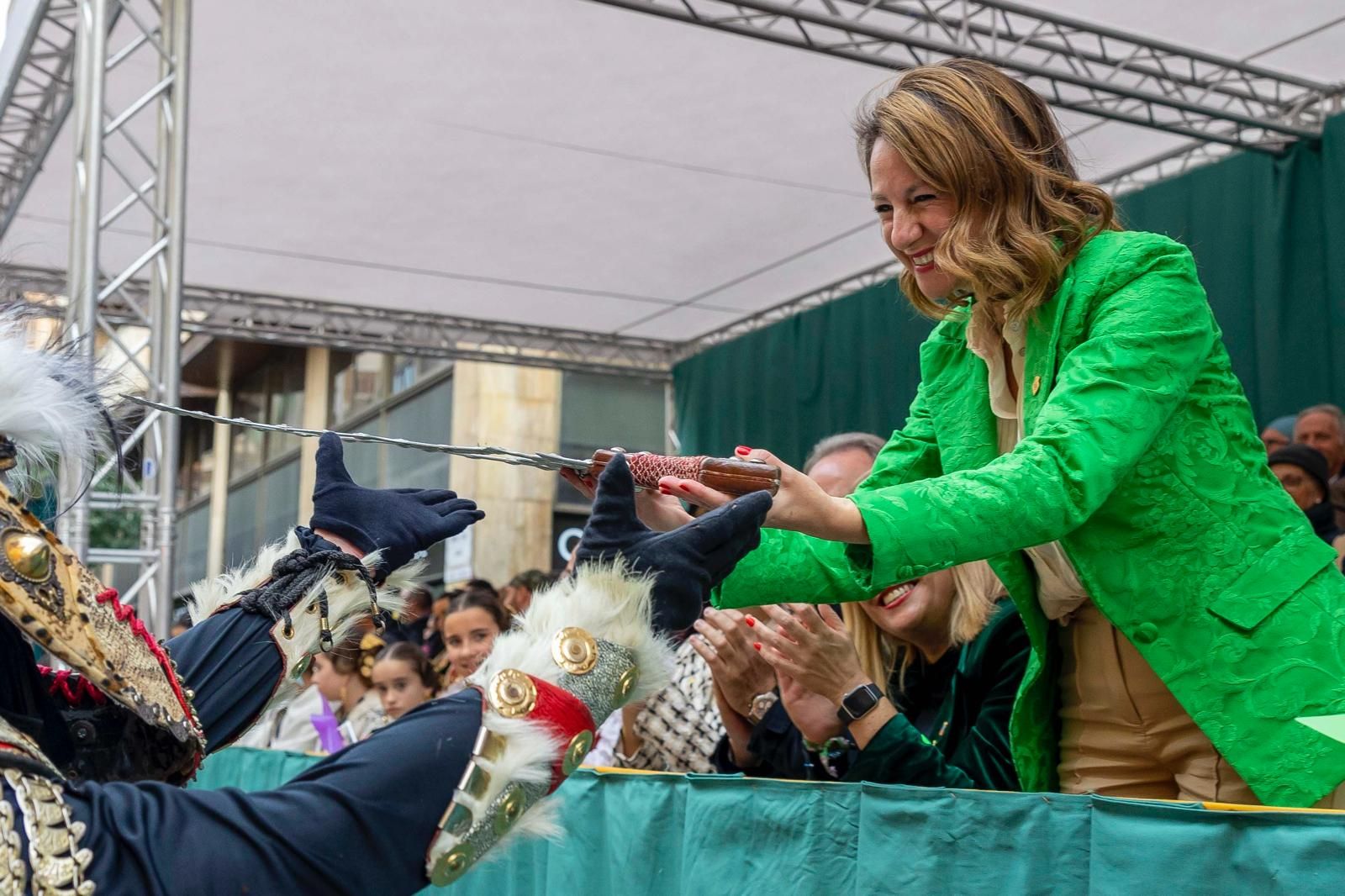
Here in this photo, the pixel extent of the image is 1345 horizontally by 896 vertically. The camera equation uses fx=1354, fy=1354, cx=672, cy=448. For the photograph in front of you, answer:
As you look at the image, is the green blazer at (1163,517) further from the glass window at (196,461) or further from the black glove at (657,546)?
the glass window at (196,461)

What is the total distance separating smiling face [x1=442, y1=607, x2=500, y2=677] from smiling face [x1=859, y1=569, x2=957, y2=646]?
2.93 m

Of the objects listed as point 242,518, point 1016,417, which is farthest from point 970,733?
point 242,518

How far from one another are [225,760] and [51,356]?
3.70 m

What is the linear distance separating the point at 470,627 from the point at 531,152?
137 inches

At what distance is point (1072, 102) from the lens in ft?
22.4

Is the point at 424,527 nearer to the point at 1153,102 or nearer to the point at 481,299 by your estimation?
the point at 1153,102

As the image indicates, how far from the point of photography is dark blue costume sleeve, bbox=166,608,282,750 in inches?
55.9

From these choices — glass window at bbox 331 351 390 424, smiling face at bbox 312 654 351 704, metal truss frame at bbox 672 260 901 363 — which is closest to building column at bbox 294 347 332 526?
glass window at bbox 331 351 390 424

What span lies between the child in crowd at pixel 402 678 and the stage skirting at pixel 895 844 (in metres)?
3.24

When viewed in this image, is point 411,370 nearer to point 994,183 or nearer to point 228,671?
point 994,183

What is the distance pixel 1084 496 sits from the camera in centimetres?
149

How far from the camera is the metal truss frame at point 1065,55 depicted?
6281mm

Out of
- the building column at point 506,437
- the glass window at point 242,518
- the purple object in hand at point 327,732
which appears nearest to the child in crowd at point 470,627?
the purple object in hand at point 327,732

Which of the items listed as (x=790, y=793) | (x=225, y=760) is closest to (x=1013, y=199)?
(x=790, y=793)
